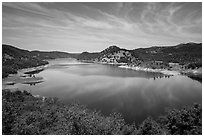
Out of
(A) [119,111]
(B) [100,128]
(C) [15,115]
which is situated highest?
(C) [15,115]

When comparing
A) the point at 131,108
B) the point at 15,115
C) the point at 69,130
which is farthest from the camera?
the point at 131,108

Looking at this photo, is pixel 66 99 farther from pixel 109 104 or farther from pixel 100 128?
pixel 100 128

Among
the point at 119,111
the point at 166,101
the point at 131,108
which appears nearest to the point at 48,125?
the point at 119,111

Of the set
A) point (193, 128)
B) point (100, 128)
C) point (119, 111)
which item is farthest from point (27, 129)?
point (119, 111)

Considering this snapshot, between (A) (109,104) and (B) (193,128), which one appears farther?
(A) (109,104)

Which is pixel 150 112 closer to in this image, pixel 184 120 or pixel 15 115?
pixel 184 120

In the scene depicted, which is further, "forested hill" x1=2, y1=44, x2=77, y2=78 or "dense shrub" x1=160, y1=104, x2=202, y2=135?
"forested hill" x1=2, y1=44, x2=77, y2=78

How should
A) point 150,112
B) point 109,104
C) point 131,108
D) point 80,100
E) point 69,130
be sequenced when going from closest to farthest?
1. point 69,130
2. point 150,112
3. point 131,108
4. point 109,104
5. point 80,100

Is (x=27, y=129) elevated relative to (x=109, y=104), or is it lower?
elevated

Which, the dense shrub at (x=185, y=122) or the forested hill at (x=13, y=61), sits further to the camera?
the forested hill at (x=13, y=61)

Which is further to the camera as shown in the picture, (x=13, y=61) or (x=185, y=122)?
(x=13, y=61)
